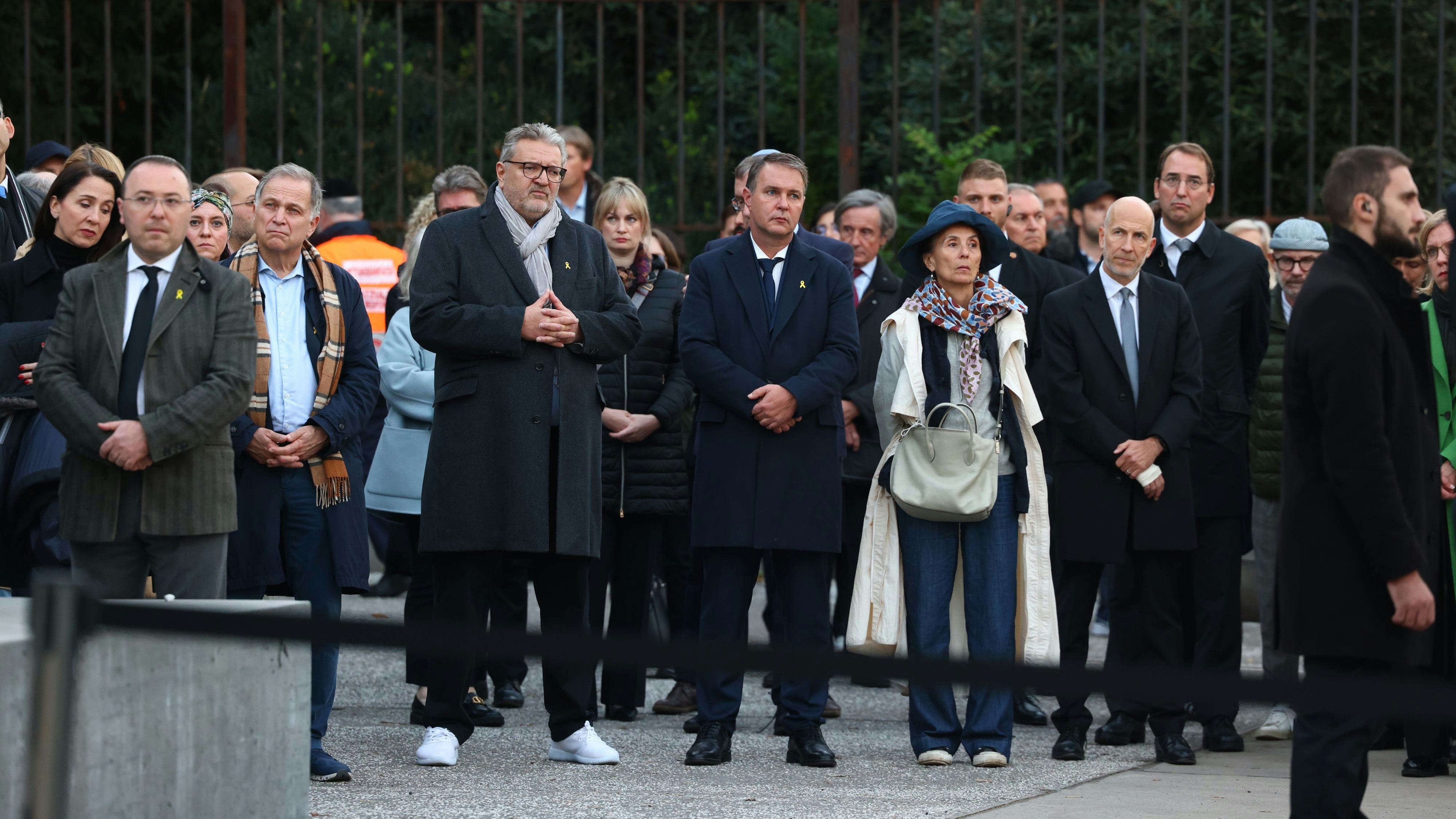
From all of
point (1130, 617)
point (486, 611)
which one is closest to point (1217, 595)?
point (1130, 617)

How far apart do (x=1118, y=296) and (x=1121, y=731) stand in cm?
156

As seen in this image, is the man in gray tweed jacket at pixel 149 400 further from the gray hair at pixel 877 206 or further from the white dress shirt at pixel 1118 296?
the gray hair at pixel 877 206

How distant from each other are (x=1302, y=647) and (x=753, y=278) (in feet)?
8.33

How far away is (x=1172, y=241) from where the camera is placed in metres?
6.77

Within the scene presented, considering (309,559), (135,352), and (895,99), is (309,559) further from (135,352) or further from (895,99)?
(895,99)

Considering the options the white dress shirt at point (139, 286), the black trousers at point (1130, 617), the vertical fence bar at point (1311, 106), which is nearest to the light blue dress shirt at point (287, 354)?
the white dress shirt at point (139, 286)

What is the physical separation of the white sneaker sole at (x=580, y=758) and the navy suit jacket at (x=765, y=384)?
0.75 metres

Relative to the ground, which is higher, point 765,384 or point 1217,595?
point 765,384

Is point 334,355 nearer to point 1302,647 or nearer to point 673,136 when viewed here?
point 1302,647

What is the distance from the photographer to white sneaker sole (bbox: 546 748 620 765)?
18.6ft

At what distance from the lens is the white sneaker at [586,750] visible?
18.6 ft

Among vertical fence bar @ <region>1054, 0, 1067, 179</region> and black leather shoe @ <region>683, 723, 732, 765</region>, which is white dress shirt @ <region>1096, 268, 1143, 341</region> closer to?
black leather shoe @ <region>683, 723, 732, 765</region>

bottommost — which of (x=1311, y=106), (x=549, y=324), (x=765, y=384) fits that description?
(x=765, y=384)

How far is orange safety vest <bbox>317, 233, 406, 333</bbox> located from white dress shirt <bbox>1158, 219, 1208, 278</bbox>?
11.6ft
